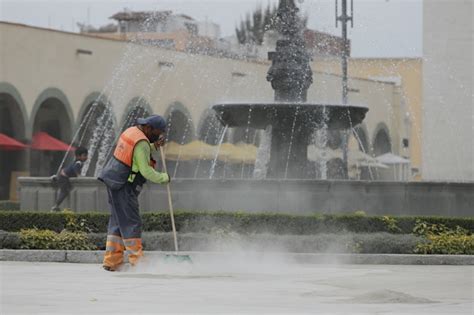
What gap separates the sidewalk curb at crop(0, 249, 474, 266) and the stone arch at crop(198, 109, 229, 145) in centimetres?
3490

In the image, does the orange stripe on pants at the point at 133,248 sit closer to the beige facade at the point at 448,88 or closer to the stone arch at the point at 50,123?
the beige facade at the point at 448,88

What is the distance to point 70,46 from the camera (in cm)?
4297

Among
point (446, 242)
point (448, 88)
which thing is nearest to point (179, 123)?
point (448, 88)

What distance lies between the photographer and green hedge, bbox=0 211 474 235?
55.8 feet

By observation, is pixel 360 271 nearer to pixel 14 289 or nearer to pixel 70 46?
pixel 14 289

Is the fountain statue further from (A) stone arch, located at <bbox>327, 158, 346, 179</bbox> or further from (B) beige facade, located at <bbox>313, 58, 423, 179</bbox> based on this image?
(B) beige facade, located at <bbox>313, 58, 423, 179</bbox>

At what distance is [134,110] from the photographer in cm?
4562

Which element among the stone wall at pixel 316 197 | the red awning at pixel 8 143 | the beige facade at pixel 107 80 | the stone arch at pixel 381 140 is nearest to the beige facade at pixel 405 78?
the stone arch at pixel 381 140

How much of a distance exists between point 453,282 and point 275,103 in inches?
323

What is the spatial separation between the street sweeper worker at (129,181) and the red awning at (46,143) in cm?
2835

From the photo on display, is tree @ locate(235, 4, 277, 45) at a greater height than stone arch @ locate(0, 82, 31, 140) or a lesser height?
greater

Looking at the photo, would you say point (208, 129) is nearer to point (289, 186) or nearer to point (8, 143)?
point (8, 143)

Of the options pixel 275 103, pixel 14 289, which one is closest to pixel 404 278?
pixel 14 289

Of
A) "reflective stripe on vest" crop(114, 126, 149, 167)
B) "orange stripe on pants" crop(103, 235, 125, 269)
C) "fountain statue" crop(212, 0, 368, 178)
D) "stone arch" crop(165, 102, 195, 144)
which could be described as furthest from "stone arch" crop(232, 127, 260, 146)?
"reflective stripe on vest" crop(114, 126, 149, 167)
